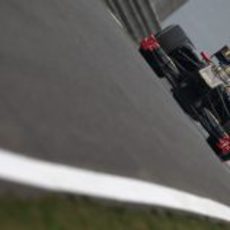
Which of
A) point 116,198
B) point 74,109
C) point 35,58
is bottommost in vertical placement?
point 116,198

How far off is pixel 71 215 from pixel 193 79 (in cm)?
778

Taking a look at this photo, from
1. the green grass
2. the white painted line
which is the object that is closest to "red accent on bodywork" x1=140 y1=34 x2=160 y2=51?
the white painted line

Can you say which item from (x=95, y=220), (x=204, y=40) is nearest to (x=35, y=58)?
(x=95, y=220)

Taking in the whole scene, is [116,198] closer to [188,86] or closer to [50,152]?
[50,152]

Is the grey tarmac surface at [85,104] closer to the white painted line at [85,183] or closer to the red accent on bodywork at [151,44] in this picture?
the white painted line at [85,183]

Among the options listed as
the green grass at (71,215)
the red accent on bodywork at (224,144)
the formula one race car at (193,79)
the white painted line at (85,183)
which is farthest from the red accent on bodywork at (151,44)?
the green grass at (71,215)

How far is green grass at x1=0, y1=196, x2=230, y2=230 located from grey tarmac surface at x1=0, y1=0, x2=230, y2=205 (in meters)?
0.15

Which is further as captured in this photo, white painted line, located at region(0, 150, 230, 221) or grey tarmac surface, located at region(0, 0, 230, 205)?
grey tarmac surface, located at region(0, 0, 230, 205)

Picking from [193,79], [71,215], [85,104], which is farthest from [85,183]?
[193,79]

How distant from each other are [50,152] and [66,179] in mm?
237

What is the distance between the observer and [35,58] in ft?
17.5

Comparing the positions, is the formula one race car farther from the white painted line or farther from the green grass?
the green grass

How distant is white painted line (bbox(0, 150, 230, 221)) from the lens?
3.59 metres

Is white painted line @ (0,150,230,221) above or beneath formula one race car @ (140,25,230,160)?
above
